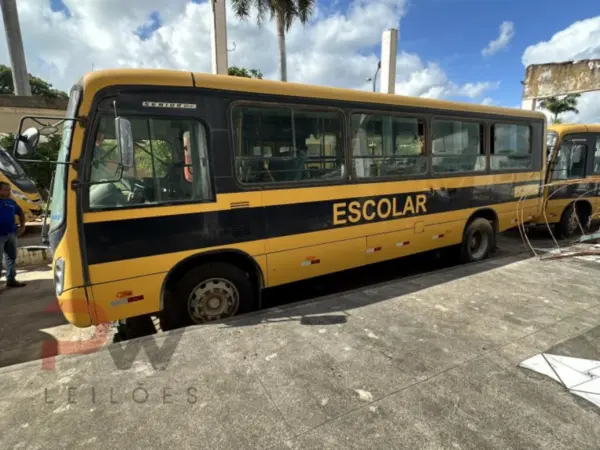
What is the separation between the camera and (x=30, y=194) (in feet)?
36.2

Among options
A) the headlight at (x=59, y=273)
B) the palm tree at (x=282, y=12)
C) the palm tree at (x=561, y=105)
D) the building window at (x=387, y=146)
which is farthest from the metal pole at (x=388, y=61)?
the palm tree at (x=561, y=105)

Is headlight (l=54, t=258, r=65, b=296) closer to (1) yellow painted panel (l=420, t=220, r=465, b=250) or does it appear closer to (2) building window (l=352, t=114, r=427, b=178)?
(2) building window (l=352, t=114, r=427, b=178)

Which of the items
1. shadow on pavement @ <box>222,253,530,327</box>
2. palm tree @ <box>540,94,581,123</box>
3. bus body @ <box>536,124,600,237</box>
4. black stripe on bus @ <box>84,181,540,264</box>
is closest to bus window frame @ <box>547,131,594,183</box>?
bus body @ <box>536,124,600,237</box>

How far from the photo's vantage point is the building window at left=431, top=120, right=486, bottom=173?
5.57m

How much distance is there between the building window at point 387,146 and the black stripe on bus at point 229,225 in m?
0.40

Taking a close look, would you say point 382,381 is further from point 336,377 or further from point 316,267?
point 316,267

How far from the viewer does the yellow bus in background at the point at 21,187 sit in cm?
1044

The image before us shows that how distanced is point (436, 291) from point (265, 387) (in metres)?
2.85

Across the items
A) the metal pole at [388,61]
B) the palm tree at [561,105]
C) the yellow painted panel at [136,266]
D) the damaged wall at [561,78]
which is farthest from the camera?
the palm tree at [561,105]

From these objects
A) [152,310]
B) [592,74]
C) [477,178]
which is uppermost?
[592,74]

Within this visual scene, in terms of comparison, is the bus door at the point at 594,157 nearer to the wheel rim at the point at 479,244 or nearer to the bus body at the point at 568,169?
the bus body at the point at 568,169

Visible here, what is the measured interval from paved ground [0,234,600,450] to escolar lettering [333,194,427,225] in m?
1.26

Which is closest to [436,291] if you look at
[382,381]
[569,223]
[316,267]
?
[316,267]

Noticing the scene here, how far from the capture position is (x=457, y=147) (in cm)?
586
